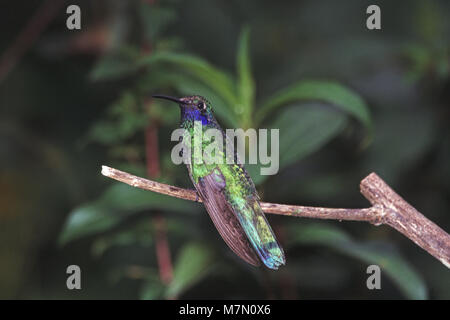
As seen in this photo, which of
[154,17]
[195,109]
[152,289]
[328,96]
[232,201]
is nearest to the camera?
[232,201]

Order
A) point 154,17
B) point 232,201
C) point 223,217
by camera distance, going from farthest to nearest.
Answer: point 154,17, point 232,201, point 223,217

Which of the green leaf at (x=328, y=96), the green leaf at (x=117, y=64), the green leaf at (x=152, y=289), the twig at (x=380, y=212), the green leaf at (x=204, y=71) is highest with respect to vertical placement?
the green leaf at (x=117, y=64)

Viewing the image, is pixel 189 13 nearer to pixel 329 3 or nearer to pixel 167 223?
pixel 329 3

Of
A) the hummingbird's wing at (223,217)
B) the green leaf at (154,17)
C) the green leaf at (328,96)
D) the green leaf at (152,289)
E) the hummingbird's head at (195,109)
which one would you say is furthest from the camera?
the green leaf at (154,17)

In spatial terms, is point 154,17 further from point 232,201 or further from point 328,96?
point 232,201

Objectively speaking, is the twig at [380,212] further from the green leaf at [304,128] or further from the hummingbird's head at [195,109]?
the green leaf at [304,128]

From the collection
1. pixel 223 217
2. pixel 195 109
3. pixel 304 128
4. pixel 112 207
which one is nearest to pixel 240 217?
pixel 223 217

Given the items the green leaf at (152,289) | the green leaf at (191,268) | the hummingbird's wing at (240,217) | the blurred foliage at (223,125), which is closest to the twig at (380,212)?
the hummingbird's wing at (240,217)
